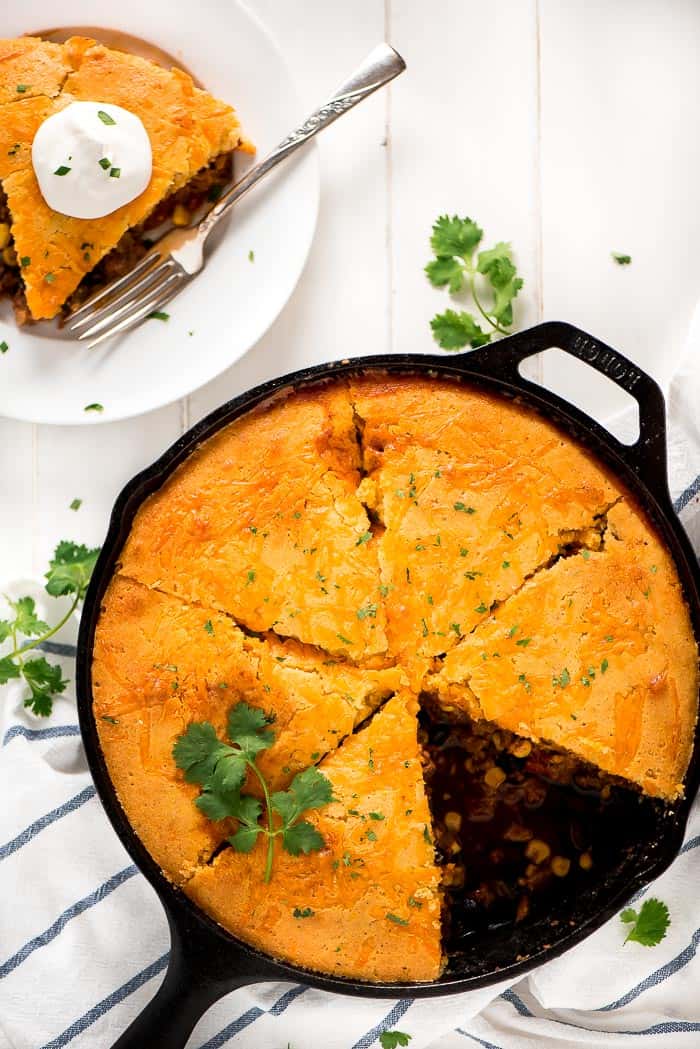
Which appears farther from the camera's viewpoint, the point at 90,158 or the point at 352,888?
the point at 90,158

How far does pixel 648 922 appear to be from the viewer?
11.9ft

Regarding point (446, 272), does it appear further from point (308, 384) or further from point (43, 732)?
point (43, 732)

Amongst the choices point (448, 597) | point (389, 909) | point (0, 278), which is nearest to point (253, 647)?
point (448, 597)

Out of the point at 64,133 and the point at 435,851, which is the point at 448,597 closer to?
the point at 435,851

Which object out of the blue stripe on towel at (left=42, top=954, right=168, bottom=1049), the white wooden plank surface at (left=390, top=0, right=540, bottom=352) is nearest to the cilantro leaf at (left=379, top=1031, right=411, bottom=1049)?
the blue stripe on towel at (left=42, top=954, right=168, bottom=1049)

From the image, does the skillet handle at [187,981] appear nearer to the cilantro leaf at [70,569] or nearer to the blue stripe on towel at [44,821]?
the blue stripe on towel at [44,821]

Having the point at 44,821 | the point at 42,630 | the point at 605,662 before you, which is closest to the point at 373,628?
the point at 605,662

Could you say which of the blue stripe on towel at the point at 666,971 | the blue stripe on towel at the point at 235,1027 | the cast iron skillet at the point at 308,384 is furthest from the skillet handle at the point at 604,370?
the blue stripe on towel at the point at 235,1027

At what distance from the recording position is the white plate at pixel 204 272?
3686mm

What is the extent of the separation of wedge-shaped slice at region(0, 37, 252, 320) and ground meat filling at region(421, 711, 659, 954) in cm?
188

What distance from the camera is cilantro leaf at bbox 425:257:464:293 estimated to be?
3.86 meters

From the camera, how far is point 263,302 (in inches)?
145

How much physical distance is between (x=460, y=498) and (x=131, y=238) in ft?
5.00

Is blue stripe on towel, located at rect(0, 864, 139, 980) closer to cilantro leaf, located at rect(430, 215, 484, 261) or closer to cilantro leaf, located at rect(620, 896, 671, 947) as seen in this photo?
cilantro leaf, located at rect(620, 896, 671, 947)
